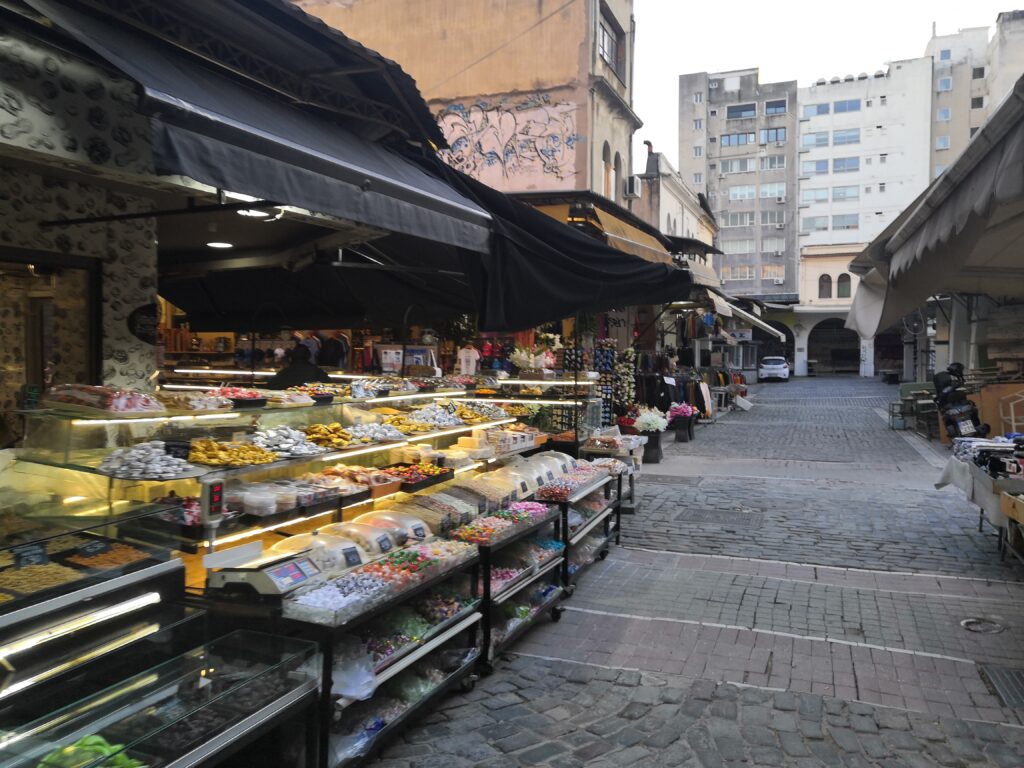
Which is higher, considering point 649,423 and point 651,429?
point 649,423

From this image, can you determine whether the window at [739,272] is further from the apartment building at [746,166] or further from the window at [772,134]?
the window at [772,134]

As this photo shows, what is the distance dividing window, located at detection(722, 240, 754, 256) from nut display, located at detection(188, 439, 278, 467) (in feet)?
187

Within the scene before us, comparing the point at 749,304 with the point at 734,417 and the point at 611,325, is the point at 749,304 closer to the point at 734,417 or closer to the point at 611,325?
the point at 734,417

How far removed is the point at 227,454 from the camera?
403cm

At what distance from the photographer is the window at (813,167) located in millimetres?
60219

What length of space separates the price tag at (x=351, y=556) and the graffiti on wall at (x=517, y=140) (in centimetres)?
1302

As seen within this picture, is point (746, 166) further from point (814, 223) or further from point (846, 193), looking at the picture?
point (846, 193)

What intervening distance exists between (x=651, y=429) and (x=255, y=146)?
10.9 metres

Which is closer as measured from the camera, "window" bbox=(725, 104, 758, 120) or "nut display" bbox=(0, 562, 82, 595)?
"nut display" bbox=(0, 562, 82, 595)

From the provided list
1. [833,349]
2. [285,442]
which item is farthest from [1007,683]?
[833,349]

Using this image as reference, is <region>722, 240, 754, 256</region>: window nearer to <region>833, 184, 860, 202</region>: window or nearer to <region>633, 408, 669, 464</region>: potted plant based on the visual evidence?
<region>833, 184, 860, 202</region>: window

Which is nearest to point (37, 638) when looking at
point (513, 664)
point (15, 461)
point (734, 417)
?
point (15, 461)

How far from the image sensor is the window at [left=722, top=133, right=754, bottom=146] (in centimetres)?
5834

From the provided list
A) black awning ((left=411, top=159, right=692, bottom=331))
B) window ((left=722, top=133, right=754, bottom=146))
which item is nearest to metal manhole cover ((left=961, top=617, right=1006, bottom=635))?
black awning ((left=411, top=159, right=692, bottom=331))
